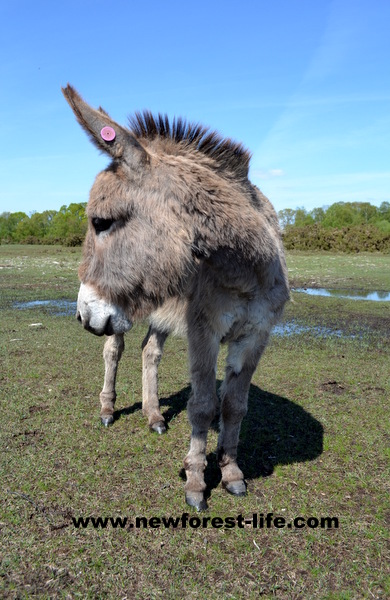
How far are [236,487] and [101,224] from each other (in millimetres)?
2421

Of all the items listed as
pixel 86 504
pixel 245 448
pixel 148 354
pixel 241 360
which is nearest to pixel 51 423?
pixel 148 354

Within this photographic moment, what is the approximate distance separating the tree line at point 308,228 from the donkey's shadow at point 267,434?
2.23m

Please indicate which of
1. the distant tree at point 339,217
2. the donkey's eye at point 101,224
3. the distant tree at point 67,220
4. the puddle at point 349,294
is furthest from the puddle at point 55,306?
the distant tree at point 339,217

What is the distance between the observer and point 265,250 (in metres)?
3.53

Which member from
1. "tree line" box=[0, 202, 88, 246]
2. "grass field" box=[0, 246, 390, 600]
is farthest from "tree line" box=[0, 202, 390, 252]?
"grass field" box=[0, 246, 390, 600]

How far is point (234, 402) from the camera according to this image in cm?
397

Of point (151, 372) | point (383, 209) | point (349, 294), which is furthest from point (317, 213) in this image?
point (151, 372)

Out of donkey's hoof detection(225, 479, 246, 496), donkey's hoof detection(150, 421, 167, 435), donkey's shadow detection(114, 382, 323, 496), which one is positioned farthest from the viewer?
donkey's hoof detection(150, 421, 167, 435)

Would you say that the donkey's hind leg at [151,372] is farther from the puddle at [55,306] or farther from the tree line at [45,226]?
the tree line at [45,226]

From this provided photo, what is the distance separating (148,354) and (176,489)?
6.45ft

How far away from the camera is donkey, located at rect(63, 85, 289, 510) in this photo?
3102 mm

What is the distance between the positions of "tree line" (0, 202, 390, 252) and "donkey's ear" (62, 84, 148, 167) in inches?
71.7

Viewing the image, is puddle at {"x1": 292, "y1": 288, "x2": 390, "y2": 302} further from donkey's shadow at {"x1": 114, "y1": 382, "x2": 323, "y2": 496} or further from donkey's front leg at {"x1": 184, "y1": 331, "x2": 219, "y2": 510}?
donkey's front leg at {"x1": 184, "y1": 331, "x2": 219, "y2": 510}

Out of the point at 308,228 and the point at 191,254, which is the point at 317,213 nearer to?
the point at 308,228
